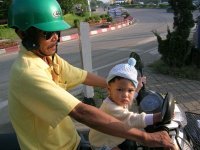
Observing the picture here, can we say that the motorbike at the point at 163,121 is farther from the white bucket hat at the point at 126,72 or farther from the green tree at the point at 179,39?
the green tree at the point at 179,39

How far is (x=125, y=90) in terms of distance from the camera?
2152mm

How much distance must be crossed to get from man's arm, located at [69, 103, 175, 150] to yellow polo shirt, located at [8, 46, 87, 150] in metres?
0.06

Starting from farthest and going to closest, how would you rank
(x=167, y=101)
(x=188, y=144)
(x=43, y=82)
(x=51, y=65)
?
(x=51, y=65) < (x=188, y=144) < (x=167, y=101) < (x=43, y=82)

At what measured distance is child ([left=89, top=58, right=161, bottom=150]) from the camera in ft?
6.95

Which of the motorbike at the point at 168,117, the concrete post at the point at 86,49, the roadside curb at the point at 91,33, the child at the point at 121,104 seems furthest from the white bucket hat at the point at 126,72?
the roadside curb at the point at 91,33

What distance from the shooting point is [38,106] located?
6.21 ft

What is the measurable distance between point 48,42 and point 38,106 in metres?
0.39

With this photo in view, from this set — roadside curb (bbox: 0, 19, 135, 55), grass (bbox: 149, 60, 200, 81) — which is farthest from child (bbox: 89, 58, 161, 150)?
roadside curb (bbox: 0, 19, 135, 55)

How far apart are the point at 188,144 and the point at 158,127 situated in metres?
0.21

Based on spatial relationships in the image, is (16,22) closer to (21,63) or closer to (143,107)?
(21,63)

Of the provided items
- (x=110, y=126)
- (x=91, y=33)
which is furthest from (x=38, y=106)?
(x=91, y=33)

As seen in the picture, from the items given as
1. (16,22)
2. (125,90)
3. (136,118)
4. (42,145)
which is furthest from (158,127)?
(16,22)

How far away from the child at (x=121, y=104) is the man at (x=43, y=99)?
7.1 inches

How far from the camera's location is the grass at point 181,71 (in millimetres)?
8391
